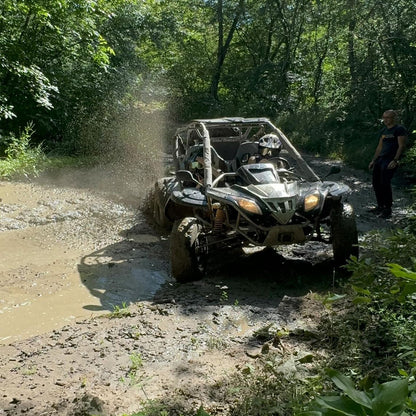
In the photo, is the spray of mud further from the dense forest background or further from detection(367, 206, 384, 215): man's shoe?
detection(367, 206, 384, 215): man's shoe

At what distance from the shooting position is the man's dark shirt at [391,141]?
7.66 meters

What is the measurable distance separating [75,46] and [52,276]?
304 inches

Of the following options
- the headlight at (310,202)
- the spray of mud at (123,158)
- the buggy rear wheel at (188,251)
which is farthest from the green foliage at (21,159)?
the headlight at (310,202)

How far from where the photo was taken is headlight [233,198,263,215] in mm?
4824

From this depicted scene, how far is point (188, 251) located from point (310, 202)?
4.25 ft

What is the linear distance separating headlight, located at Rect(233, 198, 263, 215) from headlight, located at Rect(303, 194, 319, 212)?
19.0 inches

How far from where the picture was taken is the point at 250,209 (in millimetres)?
4832

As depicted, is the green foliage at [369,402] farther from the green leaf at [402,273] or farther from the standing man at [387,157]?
the standing man at [387,157]

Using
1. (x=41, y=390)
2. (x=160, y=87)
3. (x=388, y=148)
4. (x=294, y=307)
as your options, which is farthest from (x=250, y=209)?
(x=160, y=87)

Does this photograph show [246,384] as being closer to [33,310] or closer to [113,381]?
[113,381]

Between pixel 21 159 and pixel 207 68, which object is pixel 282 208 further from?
pixel 207 68

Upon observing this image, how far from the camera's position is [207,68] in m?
22.5

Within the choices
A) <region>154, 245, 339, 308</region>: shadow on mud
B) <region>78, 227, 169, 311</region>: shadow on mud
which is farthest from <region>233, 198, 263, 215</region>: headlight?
<region>78, 227, 169, 311</region>: shadow on mud

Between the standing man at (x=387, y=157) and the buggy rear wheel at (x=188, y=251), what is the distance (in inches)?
153
